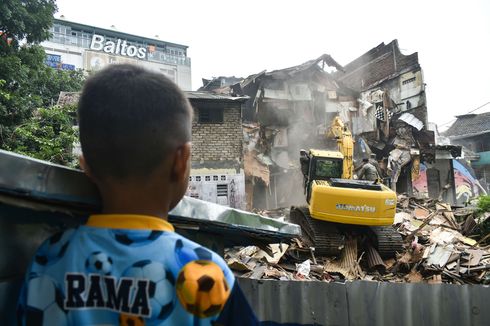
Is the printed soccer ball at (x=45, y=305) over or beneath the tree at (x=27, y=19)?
beneath

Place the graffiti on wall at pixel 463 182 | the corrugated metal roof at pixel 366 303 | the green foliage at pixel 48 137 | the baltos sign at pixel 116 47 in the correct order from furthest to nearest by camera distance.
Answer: the baltos sign at pixel 116 47
the graffiti on wall at pixel 463 182
the green foliage at pixel 48 137
the corrugated metal roof at pixel 366 303

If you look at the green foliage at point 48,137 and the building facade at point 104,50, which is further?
the building facade at point 104,50

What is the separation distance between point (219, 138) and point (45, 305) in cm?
1767

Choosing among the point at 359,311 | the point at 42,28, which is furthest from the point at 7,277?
the point at 42,28

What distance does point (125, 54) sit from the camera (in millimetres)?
54625

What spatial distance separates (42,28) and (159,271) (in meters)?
12.2

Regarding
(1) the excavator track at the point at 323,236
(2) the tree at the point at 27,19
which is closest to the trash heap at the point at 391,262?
(1) the excavator track at the point at 323,236

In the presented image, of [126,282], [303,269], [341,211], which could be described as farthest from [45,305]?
[341,211]

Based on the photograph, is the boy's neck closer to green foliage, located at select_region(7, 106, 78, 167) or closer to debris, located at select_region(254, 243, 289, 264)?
debris, located at select_region(254, 243, 289, 264)

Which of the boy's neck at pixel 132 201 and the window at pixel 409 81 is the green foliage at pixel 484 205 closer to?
the boy's neck at pixel 132 201

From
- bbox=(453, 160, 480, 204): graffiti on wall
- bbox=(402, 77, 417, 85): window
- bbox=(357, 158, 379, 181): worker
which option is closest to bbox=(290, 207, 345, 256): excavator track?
bbox=(357, 158, 379, 181): worker

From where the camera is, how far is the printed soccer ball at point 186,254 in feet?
3.59

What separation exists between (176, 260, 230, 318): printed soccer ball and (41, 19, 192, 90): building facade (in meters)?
45.4

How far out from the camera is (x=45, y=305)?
1.09m
